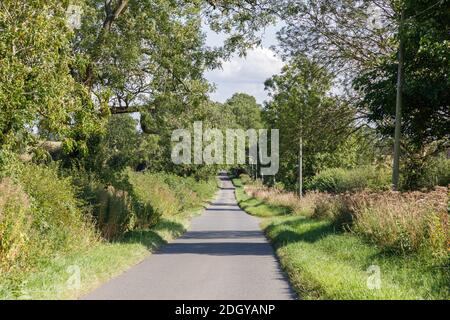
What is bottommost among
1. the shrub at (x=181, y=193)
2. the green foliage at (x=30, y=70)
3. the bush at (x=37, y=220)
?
the shrub at (x=181, y=193)

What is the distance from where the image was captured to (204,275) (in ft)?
43.0

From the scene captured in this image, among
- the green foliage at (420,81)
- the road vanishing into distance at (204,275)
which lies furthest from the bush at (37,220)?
the green foliage at (420,81)

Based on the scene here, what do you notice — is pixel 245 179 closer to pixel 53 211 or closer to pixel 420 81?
pixel 420 81

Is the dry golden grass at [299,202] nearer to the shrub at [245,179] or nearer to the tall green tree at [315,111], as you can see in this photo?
the tall green tree at [315,111]

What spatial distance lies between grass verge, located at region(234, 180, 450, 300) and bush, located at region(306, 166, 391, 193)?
11335 mm

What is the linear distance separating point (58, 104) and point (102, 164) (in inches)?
450

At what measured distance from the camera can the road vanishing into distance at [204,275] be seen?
10.5m

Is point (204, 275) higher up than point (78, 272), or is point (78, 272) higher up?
point (78, 272)

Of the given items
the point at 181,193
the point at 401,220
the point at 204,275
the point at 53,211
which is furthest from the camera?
the point at 181,193

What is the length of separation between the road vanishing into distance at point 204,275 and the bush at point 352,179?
9.97 metres

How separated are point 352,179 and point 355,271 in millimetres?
22298

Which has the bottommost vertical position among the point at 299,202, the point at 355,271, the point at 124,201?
the point at 299,202

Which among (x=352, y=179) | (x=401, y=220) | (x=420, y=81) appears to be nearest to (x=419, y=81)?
(x=420, y=81)

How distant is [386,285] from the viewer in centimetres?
982
